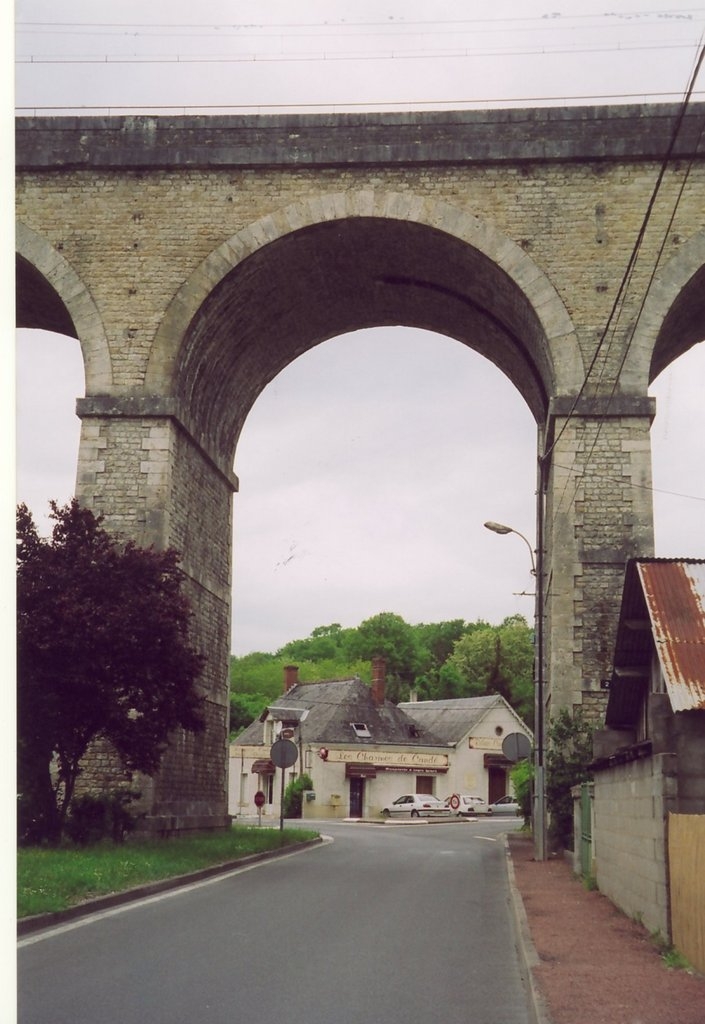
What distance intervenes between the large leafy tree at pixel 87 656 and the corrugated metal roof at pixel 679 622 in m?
8.90

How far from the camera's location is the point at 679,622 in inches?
420

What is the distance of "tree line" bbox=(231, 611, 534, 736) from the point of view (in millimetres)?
85875

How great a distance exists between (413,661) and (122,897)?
8362 cm

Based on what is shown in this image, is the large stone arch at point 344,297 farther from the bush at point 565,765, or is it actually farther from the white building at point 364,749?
the white building at point 364,749

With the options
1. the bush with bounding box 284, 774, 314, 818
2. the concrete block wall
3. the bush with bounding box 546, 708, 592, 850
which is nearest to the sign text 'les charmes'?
the bush with bounding box 284, 774, 314, 818

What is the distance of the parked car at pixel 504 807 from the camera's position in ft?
188

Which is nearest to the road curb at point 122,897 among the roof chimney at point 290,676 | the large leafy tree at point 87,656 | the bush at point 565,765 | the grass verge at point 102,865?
the grass verge at point 102,865

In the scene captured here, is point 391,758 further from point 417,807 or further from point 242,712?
point 242,712

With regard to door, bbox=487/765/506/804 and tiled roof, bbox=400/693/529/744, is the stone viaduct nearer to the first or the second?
tiled roof, bbox=400/693/529/744

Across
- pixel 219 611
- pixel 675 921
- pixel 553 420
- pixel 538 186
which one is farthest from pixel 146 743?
pixel 538 186

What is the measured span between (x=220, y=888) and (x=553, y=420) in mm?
10926

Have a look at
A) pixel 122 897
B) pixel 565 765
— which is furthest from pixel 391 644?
pixel 122 897

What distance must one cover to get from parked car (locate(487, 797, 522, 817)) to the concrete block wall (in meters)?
44.1

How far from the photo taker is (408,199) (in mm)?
21969
